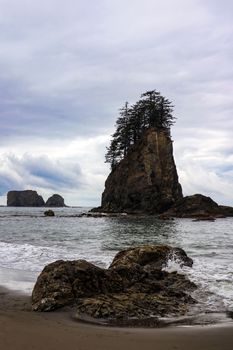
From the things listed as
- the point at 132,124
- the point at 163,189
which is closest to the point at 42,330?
the point at 163,189

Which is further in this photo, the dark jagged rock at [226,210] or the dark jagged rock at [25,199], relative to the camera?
the dark jagged rock at [25,199]

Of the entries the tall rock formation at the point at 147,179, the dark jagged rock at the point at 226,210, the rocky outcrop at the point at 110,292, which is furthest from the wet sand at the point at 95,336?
the dark jagged rock at the point at 226,210

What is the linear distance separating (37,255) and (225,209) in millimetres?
56495

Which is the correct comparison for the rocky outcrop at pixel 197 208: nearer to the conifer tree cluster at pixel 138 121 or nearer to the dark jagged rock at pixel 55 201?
the conifer tree cluster at pixel 138 121

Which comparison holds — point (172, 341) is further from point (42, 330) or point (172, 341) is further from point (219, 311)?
point (219, 311)

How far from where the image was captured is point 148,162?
72812 millimetres

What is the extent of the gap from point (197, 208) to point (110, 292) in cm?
5767

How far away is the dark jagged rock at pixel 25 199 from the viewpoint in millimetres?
178875

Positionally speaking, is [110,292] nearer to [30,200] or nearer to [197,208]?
[197,208]

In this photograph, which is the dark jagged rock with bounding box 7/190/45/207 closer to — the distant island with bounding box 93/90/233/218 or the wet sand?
the distant island with bounding box 93/90/233/218

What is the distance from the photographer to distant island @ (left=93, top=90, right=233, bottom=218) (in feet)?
225

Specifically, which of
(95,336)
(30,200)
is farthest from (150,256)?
(30,200)

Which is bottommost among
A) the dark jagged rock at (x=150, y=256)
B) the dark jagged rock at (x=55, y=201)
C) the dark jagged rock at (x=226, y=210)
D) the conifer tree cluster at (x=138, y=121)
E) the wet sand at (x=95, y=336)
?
the wet sand at (x=95, y=336)

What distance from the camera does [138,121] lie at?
261ft
